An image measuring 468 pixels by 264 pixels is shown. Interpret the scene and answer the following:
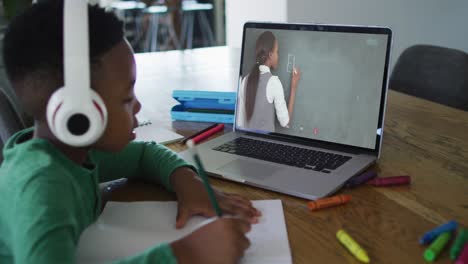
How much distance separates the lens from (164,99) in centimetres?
149

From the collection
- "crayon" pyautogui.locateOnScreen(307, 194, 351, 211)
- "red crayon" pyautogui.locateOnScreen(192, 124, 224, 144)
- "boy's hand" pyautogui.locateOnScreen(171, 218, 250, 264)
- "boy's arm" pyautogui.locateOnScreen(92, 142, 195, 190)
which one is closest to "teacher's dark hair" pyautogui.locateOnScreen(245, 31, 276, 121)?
"red crayon" pyautogui.locateOnScreen(192, 124, 224, 144)

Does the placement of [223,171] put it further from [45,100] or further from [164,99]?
[164,99]

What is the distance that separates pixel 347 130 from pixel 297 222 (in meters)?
0.30

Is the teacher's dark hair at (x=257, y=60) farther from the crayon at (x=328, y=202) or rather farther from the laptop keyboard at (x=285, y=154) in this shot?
the crayon at (x=328, y=202)

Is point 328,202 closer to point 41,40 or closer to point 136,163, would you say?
point 136,163

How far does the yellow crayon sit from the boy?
13 centimetres

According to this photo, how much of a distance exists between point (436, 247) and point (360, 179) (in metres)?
0.23

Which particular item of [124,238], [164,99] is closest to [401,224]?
[124,238]

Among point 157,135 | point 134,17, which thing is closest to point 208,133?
point 157,135

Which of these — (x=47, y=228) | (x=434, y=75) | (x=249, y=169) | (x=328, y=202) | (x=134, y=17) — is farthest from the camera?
(x=134, y=17)

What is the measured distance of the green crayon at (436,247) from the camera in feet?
2.07

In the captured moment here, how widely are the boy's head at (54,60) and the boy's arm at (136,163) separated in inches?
7.7

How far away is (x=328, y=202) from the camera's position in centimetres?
78

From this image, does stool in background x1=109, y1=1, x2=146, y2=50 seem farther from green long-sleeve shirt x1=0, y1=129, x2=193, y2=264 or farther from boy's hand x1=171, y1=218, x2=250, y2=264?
boy's hand x1=171, y1=218, x2=250, y2=264
